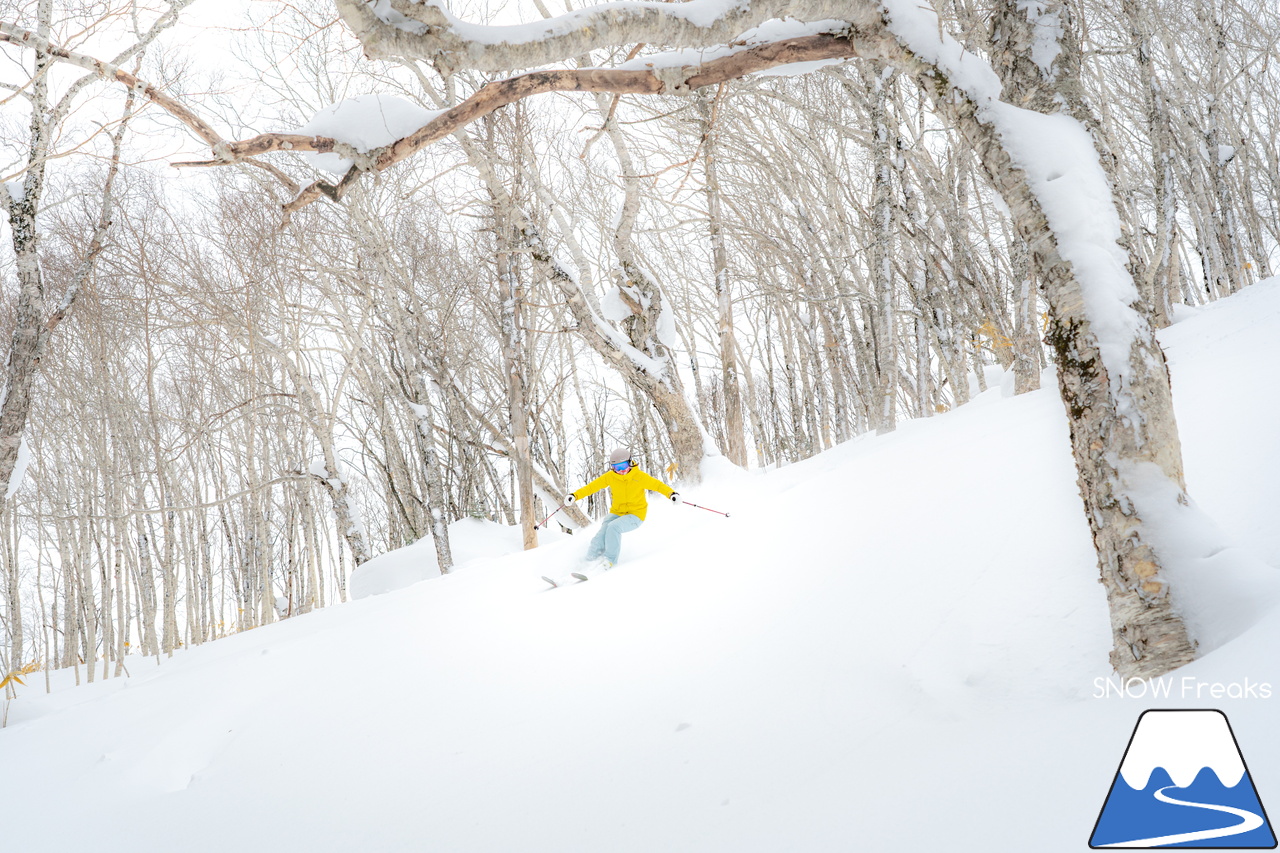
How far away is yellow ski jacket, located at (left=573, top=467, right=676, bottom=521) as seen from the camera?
545 cm

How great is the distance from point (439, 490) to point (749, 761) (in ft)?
22.6

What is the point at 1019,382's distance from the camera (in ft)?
20.7

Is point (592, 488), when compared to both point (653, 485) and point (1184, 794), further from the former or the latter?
point (1184, 794)

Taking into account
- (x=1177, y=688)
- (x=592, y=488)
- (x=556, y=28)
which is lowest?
(x=1177, y=688)

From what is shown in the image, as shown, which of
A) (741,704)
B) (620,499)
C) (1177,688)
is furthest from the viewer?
(620,499)

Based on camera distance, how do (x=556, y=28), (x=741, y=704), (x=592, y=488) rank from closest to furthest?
(x=556, y=28)
(x=741, y=704)
(x=592, y=488)

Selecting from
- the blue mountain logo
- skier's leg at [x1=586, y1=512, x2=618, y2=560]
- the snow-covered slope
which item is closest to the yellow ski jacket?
skier's leg at [x1=586, y1=512, x2=618, y2=560]

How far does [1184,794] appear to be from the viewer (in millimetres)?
1216

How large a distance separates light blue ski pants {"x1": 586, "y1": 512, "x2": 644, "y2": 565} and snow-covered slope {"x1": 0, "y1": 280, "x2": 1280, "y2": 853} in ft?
3.10

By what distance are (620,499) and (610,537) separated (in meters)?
0.48

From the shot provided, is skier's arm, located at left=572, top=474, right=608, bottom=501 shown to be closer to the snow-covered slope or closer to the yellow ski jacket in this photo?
the yellow ski jacket

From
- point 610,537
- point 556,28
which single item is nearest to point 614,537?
point 610,537

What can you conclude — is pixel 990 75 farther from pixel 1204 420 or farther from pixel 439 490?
pixel 439 490

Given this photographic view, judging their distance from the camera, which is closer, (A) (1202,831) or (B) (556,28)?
(A) (1202,831)
